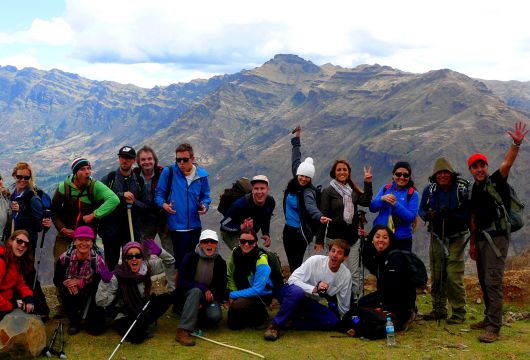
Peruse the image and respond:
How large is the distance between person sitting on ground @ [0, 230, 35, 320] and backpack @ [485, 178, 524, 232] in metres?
9.64

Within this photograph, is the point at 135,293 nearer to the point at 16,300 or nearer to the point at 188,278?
the point at 188,278

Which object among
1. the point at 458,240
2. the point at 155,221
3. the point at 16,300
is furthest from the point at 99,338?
the point at 458,240

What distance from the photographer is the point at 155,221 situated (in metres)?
12.4

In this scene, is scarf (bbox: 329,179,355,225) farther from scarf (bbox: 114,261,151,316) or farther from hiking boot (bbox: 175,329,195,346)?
scarf (bbox: 114,261,151,316)

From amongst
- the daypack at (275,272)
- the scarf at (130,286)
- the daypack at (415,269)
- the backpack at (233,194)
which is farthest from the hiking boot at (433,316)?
the scarf at (130,286)

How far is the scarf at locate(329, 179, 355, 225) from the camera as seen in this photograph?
38.4 ft

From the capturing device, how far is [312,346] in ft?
32.8

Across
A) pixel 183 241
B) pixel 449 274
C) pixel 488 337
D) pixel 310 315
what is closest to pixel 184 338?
pixel 183 241

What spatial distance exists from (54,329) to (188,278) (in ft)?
10.5

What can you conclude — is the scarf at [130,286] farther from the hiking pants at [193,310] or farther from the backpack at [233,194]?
the backpack at [233,194]

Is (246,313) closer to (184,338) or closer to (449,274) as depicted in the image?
(184,338)

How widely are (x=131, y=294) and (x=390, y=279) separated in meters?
5.69

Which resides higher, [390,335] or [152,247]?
[152,247]

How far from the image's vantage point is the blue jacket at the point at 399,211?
36.7 ft
